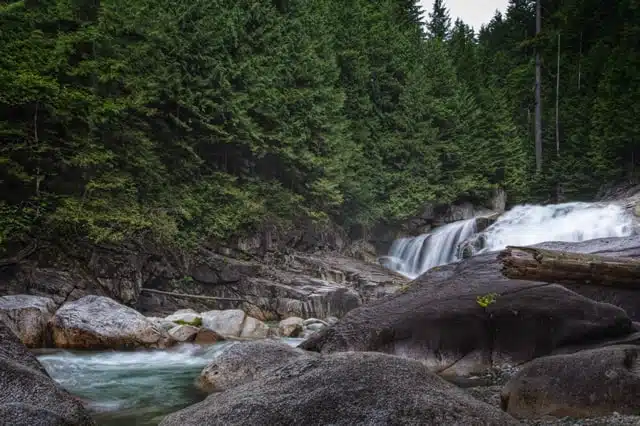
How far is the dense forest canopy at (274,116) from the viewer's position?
1377 centimetres

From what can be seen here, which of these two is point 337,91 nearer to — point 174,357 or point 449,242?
point 449,242

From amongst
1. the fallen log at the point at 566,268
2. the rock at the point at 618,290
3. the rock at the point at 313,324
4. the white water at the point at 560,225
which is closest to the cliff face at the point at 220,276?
the rock at the point at 313,324

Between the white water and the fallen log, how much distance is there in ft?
40.9

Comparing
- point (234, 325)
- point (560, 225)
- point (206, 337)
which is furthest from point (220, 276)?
point (560, 225)

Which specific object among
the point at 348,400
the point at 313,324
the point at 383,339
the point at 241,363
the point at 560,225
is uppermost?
the point at 348,400

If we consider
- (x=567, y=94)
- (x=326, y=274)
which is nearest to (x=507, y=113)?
(x=567, y=94)

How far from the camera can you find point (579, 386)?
4.97m

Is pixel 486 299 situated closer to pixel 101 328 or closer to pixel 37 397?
pixel 37 397

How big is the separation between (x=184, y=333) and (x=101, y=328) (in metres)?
1.86

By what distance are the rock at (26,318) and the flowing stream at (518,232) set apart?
1485 centimetres

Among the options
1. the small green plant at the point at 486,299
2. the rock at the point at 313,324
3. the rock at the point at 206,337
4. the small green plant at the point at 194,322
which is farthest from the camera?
the rock at the point at 313,324

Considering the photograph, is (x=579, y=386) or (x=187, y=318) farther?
(x=187, y=318)

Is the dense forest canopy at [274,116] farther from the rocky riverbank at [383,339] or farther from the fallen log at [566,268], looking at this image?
the fallen log at [566,268]

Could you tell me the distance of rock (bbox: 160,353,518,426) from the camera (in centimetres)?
329
